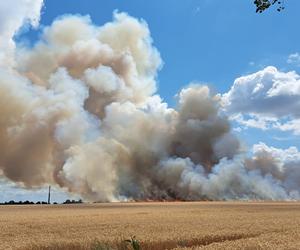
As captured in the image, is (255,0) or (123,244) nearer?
(255,0)

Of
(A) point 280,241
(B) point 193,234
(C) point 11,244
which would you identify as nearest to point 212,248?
(A) point 280,241

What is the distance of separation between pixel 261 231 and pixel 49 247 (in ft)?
50.1

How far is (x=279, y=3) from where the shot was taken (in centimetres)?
1983

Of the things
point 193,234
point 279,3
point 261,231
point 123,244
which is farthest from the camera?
point 261,231

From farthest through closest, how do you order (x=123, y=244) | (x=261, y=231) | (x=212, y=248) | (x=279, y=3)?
(x=261, y=231) → (x=123, y=244) → (x=212, y=248) → (x=279, y=3)

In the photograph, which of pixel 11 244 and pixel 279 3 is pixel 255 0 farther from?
pixel 11 244

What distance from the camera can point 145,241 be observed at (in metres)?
29.1

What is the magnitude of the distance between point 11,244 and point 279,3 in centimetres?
2124

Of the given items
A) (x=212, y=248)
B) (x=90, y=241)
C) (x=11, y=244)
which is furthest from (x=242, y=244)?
(x=11, y=244)

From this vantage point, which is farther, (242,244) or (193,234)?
(193,234)

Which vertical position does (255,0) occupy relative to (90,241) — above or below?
above

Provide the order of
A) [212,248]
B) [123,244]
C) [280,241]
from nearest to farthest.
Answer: [212,248], [280,241], [123,244]

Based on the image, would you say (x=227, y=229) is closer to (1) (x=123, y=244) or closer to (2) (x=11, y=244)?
(1) (x=123, y=244)

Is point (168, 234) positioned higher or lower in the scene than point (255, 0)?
lower
